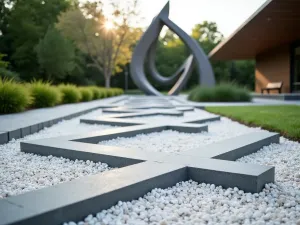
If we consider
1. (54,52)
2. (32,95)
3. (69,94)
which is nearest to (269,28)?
(69,94)

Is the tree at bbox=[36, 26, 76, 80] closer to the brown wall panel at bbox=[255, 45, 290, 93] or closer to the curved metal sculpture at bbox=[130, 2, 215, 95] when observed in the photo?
the curved metal sculpture at bbox=[130, 2, 215, 95]

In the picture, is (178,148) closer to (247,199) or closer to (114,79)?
(247,199)

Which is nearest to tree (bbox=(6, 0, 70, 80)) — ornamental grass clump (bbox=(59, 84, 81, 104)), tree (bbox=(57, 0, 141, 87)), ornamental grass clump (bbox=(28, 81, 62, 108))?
tree (bbox=(57, 0, 141, 87))

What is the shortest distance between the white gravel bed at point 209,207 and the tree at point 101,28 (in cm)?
2725

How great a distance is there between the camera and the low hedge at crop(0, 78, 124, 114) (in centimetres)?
788

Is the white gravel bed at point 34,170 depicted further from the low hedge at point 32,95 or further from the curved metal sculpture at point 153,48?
the curved metal sculpture at point 153,48

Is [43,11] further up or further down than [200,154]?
further up

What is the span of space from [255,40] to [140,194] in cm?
1676

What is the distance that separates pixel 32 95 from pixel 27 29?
24679mm

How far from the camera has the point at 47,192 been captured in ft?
6.33

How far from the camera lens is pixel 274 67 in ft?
68.1

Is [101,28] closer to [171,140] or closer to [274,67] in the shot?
[274,67]

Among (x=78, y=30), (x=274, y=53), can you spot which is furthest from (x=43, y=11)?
(x=274, y=53)

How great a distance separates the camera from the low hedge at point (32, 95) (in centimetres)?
788
